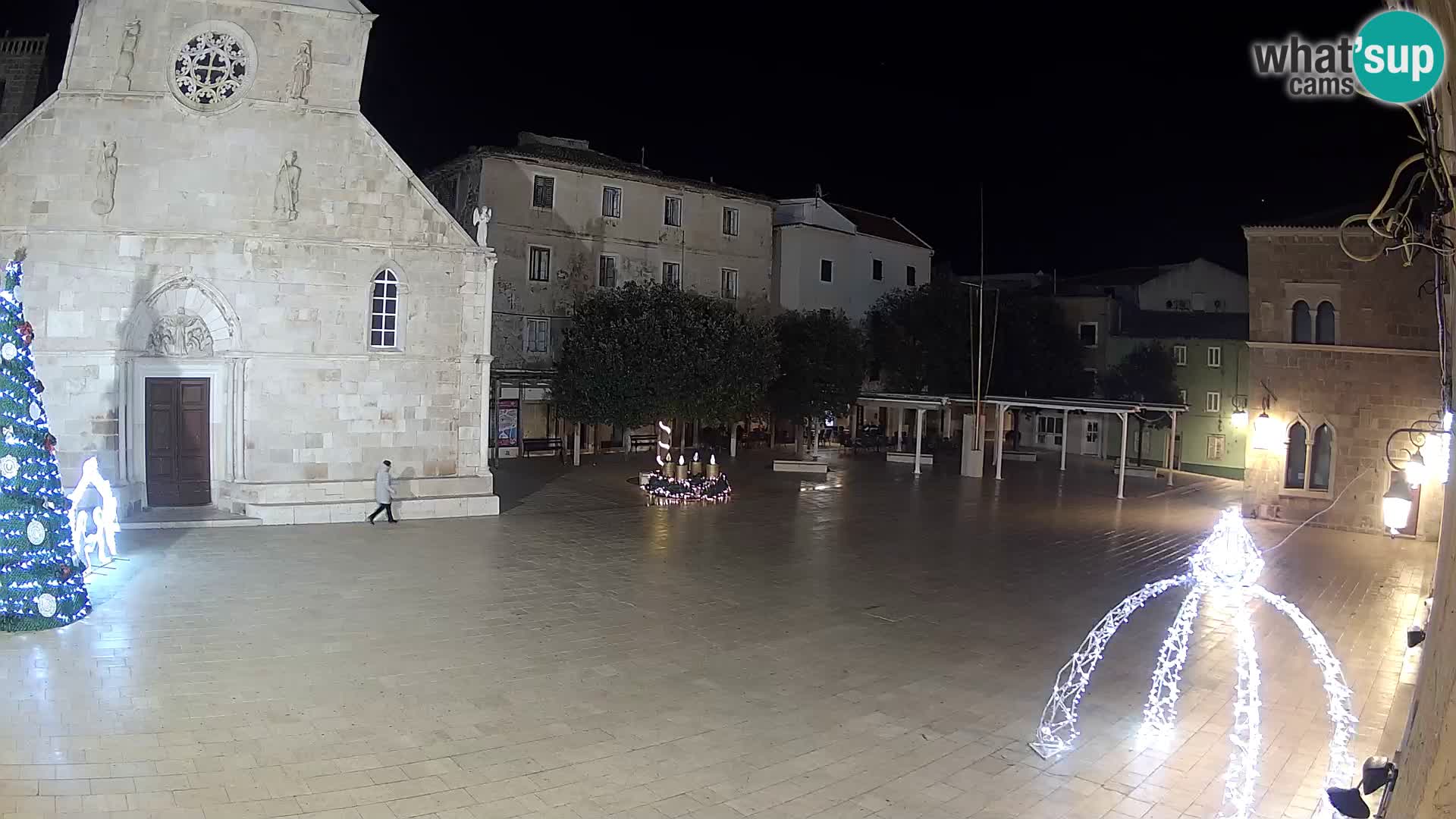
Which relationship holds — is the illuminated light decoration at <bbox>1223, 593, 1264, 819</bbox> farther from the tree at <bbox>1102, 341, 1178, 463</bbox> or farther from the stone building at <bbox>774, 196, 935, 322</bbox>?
the tree at <bbox>1102, 341, 1178, 463</bbox>

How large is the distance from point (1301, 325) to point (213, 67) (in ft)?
81.2

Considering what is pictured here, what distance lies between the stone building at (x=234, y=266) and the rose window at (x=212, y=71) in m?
0.04

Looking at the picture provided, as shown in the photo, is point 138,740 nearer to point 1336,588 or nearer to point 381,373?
point 381,373

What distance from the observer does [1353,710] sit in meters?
10.0

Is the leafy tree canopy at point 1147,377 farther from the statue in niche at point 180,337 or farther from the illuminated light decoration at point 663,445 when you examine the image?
the statue in niche at point 180,337

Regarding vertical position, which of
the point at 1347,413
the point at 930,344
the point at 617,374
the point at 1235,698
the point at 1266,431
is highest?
the point at 930,344

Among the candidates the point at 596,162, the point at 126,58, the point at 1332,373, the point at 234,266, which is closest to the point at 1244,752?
the point at 1332,373

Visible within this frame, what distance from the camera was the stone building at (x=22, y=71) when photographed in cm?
3081

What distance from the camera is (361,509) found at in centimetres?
1934

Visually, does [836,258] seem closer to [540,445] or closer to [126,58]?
[540,445]

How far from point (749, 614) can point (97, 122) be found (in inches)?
603

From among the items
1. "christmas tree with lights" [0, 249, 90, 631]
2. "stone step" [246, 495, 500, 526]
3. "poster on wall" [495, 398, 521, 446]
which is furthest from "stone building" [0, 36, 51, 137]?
"christmas tree with lights" [0, 249, 90, 631]

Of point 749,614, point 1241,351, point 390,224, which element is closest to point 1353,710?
point 749,614

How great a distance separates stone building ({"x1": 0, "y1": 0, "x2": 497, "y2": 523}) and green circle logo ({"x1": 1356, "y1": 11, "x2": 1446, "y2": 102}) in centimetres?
1797
